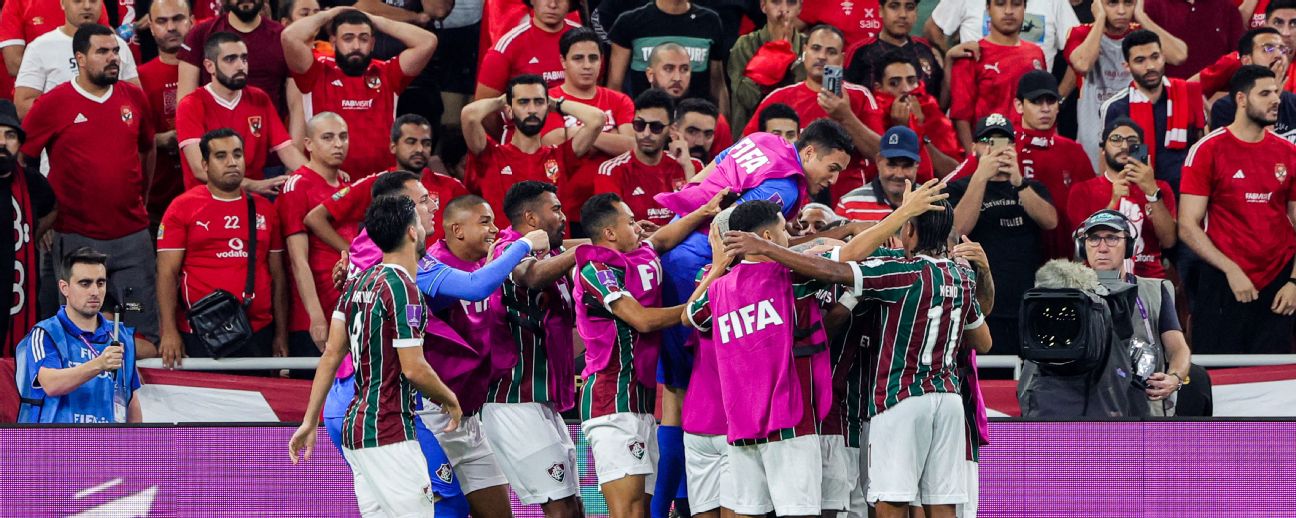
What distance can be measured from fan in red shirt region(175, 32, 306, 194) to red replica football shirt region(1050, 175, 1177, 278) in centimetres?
534

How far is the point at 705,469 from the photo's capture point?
8352 mm

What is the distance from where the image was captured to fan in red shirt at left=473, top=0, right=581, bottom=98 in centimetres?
1216

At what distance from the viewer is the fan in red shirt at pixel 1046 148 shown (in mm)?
11695

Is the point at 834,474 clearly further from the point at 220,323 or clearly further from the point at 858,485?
the point at 220,323

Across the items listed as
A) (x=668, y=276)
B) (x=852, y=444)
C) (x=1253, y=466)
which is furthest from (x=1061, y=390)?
(x=668, y=276)

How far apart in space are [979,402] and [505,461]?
94.9 inches

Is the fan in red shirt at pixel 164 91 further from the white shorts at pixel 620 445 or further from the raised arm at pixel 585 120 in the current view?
the white shorts at pixel 620 445

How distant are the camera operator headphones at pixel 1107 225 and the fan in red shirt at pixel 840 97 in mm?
1796

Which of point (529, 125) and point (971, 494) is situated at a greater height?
point (529, 125)

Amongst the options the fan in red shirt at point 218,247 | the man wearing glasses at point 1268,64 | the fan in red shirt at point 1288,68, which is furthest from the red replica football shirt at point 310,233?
the fan in red shirt at point 1288,68

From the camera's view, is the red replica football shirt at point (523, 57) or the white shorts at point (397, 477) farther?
the red replica football shirt at point (523, 57)

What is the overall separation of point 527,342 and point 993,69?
547cm

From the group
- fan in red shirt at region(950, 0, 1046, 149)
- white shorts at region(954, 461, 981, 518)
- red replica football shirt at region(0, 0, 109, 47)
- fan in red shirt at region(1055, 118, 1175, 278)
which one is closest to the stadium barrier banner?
white shorts at region(954, 461, 981, 518)

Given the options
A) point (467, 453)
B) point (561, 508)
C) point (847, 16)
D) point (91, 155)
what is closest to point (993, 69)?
point (847, 16)
